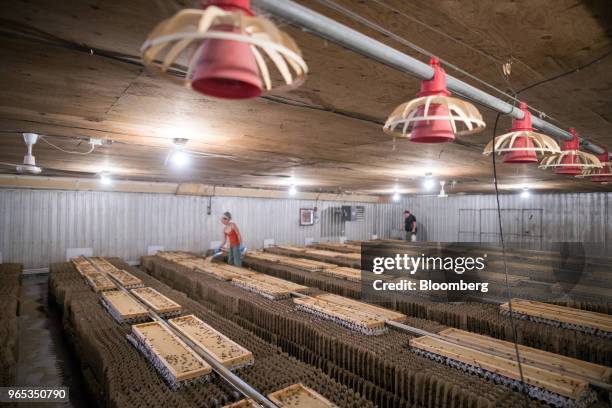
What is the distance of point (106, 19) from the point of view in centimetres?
192

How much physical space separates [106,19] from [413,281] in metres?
7.21

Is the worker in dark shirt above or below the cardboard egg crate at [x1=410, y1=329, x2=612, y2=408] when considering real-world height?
above

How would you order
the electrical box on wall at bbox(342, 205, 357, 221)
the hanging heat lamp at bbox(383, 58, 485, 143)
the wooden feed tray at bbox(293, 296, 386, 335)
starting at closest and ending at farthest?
1. the hanging heat lamp at bbox(383, 58, 485, 143)
2. the wooden feed tray at bbox(293, 296, 386, 335)
3. the electrical box on wall at bbox(342, 205, 357, 221)

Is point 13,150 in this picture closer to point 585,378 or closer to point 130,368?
point 130,368

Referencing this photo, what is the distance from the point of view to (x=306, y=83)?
2902mm

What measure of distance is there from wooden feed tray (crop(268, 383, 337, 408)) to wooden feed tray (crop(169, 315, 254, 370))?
68 cm

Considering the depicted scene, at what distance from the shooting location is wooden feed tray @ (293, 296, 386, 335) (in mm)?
4488

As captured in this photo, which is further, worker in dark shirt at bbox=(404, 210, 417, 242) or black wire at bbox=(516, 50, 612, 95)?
worker in dark shirt at bbox=(404, 210, 417, 242)

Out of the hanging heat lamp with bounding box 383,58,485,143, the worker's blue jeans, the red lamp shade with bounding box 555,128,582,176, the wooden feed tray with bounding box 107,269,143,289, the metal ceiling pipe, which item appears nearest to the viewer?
the metal ceiling pipe

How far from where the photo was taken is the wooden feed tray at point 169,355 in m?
3.13

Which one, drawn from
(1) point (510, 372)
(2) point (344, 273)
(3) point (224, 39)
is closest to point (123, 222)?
(2) point (344, 273)

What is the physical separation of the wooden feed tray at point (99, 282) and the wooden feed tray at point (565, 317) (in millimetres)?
6823

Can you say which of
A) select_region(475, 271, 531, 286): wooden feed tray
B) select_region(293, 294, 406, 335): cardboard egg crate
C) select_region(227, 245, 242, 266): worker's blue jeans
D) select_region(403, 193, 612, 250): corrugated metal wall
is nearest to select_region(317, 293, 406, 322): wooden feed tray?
select_region(293, 294, 406, 335): cardboard egg crate

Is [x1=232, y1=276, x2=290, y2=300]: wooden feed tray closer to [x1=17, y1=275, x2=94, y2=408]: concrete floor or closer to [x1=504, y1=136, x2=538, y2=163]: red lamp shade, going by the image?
[x1=17, y1=275, x2=94, y2=408]: concrete floor
